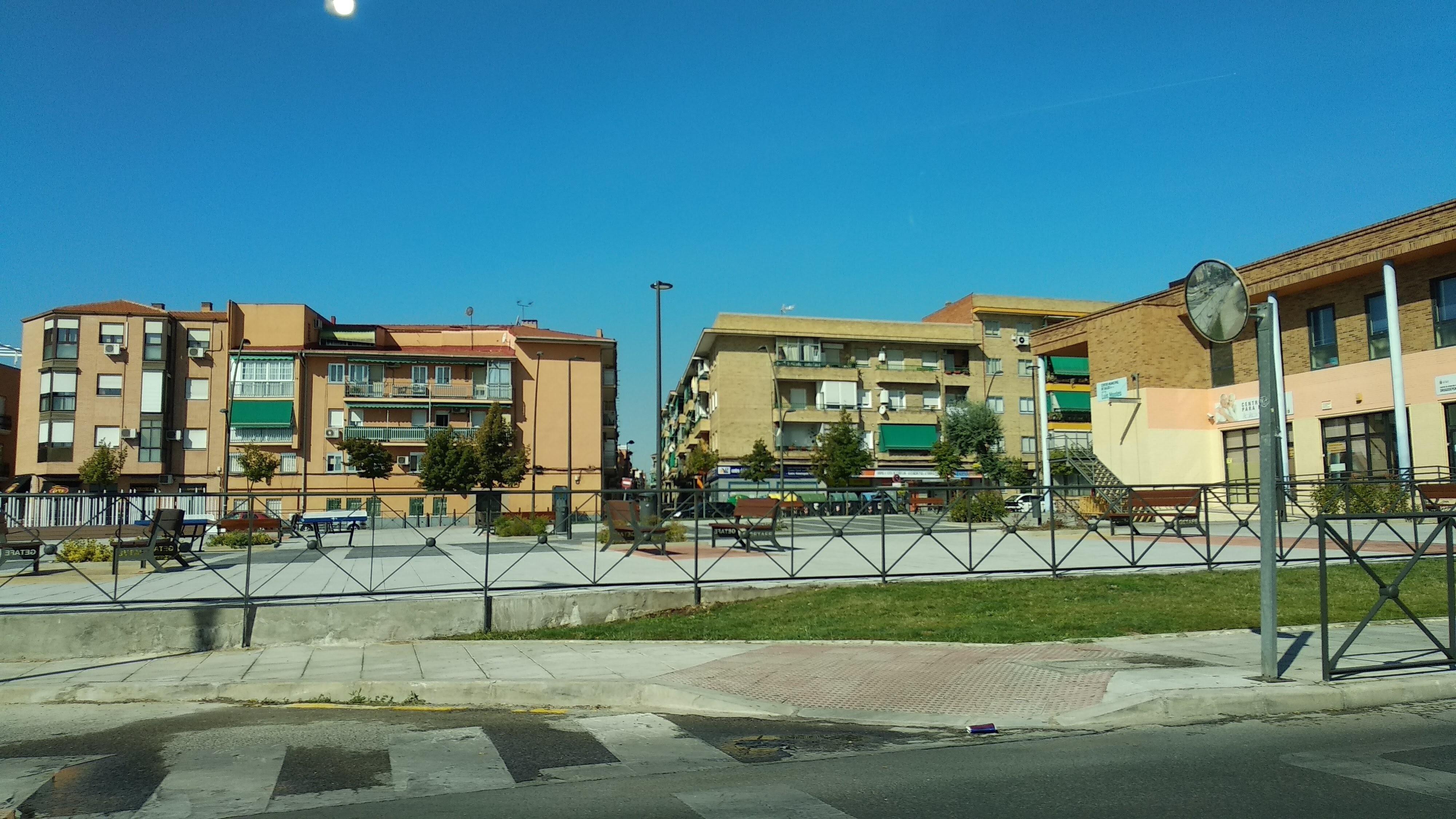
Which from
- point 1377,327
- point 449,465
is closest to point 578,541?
point 1377,327

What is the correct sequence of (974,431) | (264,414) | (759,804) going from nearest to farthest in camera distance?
(759,804) → (264,414) → (974,431)

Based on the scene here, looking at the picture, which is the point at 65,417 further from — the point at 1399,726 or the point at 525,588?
the point at 1399,726

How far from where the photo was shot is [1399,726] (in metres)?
6.66

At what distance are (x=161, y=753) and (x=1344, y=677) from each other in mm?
8817

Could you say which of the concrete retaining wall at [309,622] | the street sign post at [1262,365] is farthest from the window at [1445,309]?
the concrete retaining wall at [309,622]

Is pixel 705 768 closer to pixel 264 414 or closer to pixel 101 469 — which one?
pixel 101 469

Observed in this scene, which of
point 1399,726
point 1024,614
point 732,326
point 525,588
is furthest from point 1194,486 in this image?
point 732,326

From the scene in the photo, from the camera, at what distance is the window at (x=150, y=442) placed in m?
59.8

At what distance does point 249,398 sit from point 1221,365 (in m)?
54.3

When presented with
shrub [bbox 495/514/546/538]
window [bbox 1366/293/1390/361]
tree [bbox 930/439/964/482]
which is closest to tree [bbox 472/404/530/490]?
tree [bbox 930/439/964/482]

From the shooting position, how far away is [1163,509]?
645 inches

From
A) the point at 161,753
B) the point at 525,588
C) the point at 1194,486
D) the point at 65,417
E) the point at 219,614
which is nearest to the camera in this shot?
the point at 161,753

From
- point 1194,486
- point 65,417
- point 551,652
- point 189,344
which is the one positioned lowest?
point 551,652

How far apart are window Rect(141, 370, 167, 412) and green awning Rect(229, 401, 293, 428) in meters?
4.55
